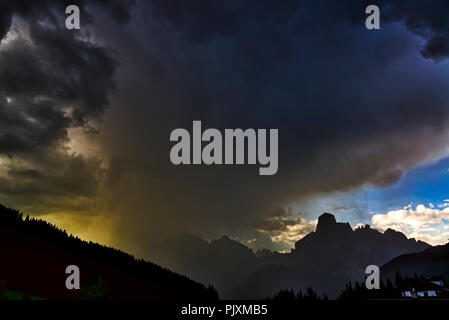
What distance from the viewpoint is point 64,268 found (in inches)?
1238

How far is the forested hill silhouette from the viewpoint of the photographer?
2761 cm

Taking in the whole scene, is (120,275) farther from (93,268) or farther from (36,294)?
(36,294)

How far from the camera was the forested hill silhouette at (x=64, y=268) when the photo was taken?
90.6ft

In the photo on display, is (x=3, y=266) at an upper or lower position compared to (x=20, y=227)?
lower

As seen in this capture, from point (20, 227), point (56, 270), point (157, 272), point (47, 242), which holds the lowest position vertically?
point (157, 272)
